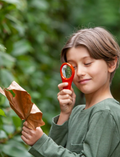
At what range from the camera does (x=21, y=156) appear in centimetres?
158

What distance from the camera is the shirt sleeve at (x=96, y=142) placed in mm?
1058

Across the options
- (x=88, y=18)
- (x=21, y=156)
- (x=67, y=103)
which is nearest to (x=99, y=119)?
(x=67, y=103)

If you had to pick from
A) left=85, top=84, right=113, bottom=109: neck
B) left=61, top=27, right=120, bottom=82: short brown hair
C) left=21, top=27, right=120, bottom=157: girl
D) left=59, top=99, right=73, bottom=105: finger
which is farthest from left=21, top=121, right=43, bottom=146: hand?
left=61, top=27, right=120, bottom=82: short brown hair

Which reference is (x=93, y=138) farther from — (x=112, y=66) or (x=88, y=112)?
(x=112, y=66)

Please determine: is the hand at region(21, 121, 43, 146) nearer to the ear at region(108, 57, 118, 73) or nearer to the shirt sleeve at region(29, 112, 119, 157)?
the shirt sleeve at region(29, 112, 119, 157)

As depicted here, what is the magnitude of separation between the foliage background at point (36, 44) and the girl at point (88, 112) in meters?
0.28

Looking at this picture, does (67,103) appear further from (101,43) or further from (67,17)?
(67,17)

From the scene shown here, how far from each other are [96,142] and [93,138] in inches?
0.8

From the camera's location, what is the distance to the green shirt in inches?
41.8

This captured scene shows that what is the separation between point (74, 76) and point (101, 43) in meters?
0.19

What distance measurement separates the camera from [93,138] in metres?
1.07

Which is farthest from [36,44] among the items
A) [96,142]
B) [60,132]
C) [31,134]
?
[96,142]

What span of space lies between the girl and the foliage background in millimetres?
280

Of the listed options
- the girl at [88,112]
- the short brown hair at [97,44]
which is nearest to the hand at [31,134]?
the girl at [88,112]
